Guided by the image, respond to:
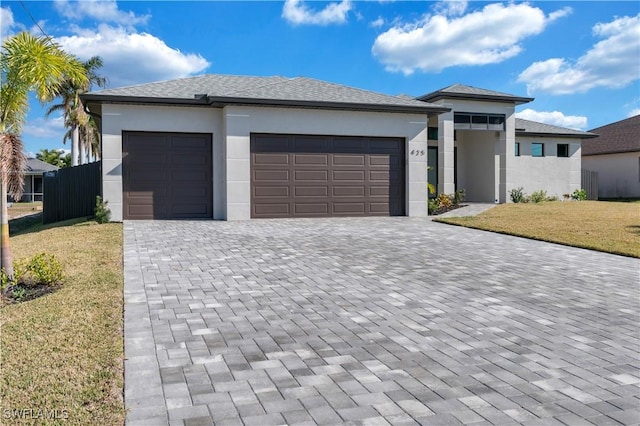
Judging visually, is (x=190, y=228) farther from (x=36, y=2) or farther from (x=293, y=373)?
(x=293, y=373)

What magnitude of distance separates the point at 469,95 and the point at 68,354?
18357 mm

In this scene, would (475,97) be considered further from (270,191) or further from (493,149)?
(270,191)

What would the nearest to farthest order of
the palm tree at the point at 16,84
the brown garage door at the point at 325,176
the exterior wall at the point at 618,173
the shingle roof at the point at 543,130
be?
the palm tree at the point at 16,84, the brown garage door at the point at 325,176, the shingle roof at the point at 543,130, the exterior wall at the point at 618,173

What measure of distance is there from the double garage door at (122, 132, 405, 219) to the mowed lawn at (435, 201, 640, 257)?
2.66 meters

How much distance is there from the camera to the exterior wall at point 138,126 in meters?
14.3

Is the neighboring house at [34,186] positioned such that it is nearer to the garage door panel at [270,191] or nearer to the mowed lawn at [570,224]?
the garage door panel at [270,191]

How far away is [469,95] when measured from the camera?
19359 millimetres

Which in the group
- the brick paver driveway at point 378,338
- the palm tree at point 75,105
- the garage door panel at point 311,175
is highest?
the palm tree at point 75,105

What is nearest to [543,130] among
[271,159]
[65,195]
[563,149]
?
[563,149]

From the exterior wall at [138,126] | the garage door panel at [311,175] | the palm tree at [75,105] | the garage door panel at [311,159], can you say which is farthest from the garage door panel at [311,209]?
the palm tree at [75,105]

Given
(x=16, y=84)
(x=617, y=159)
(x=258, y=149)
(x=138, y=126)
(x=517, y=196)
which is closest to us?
(x=16, y=84)

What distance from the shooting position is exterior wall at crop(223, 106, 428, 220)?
14.8 m

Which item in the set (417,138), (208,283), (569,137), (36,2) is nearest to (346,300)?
(208,283)

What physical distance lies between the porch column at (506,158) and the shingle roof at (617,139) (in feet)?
36.6
